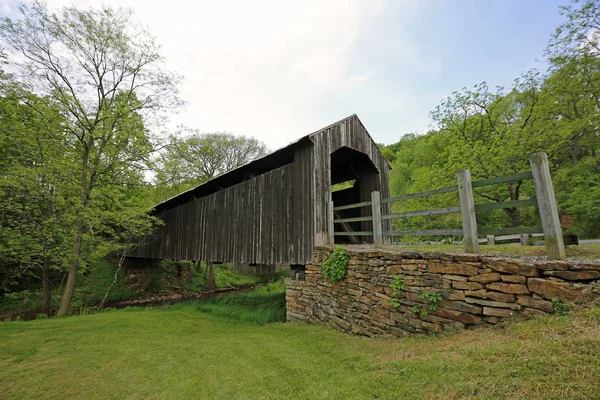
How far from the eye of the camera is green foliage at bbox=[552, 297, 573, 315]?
2.59 meters

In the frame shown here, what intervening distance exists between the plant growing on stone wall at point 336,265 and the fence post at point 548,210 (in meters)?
3.35

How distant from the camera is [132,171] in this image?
10609mm

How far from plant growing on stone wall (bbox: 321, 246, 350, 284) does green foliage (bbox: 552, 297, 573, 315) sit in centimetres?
336

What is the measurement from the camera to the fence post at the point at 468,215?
368 centimetres

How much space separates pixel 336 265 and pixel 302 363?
2.35 meters

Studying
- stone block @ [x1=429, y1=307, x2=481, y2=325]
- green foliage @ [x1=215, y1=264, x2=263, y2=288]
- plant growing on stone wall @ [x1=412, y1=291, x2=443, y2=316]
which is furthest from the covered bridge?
green foliage @ [x1=215, y1=264, x2=263, y2=288]

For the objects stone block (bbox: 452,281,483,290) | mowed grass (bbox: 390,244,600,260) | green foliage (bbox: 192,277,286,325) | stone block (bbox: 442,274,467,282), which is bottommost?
green foliage (bbox: 192,277,286,325)

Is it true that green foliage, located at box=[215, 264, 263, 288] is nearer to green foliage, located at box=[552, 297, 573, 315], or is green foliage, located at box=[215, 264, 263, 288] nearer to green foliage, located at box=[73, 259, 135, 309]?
green foliage, located at box=[73, 259, 135, 309]

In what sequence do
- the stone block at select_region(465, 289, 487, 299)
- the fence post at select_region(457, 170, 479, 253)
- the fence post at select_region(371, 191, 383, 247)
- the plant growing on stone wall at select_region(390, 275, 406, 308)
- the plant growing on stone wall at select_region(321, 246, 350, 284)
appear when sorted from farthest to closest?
the plant growing on stone wall at select_region(321, 246, 350, 284) → the fence post at select_region(371, 191, 383, 247) → the plant growing on stone wall at select_region(390, 275, 406, 308) → the fence post at select_region(457, 170, 479, 253) → the stone block at select_region(465, 289, 487, 299)

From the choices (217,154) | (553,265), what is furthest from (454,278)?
(217,154)

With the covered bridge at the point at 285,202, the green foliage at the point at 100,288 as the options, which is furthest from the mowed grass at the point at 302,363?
the green foliage at the point at 100,288

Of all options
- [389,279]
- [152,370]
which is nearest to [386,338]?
[389,279]

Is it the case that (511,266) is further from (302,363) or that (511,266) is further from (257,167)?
(257,167)

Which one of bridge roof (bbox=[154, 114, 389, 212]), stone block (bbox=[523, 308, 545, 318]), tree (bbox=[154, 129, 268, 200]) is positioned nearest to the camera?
stone block (bbox=[523, 308, 545, 318])
